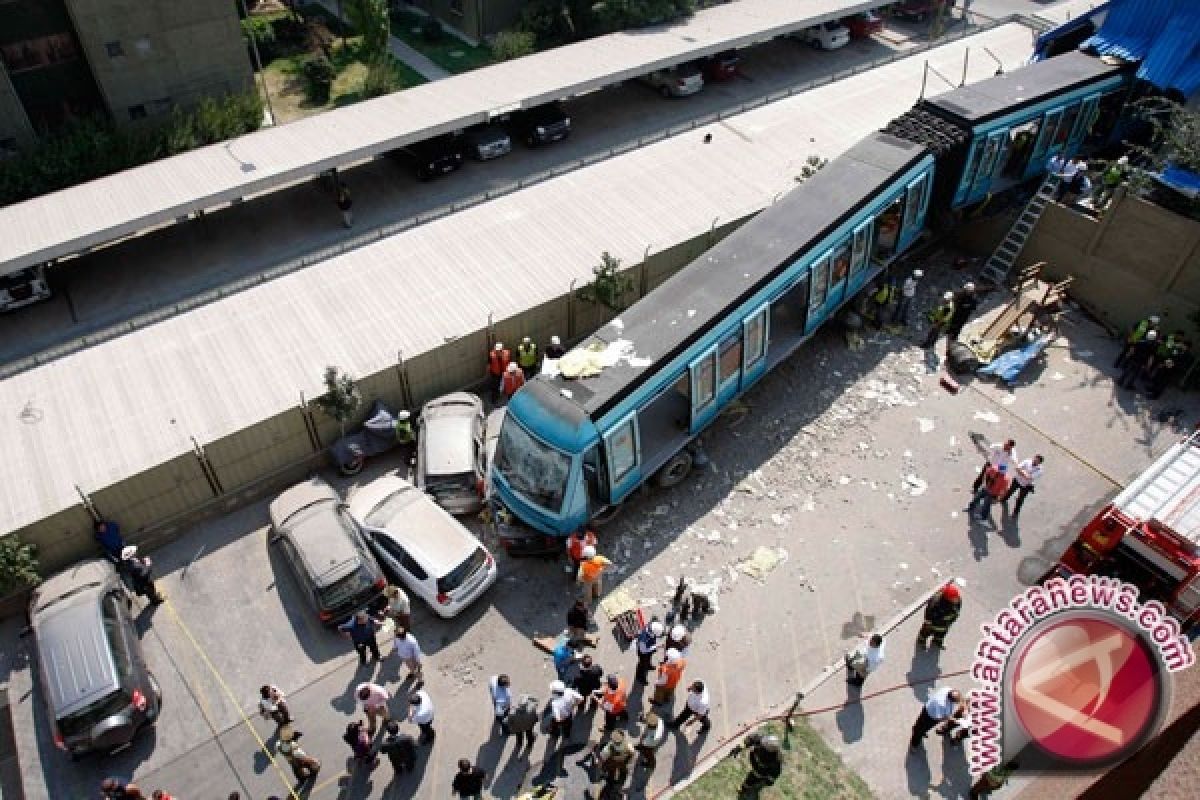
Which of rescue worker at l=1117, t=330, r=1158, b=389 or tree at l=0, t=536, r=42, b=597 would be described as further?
rescue worker at l=1117, t=330, r=1158, b=389

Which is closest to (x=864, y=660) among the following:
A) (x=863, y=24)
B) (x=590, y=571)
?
(x=590, y=571)

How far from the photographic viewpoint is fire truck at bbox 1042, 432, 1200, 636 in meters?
14.2

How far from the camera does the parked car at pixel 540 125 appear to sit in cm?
2917

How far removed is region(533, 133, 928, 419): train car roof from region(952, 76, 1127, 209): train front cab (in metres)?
2.66

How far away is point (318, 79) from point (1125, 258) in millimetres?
30118

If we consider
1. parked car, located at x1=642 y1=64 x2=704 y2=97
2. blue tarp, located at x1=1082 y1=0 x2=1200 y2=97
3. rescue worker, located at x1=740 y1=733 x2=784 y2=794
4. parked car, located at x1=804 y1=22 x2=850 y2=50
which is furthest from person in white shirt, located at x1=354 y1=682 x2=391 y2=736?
parked car, located at x1=804 y1=22 x2=850 y2=50

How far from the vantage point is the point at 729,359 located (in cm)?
1781

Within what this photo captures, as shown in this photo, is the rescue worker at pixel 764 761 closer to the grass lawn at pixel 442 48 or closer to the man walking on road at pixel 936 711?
the man walking on road at pixel 936 711

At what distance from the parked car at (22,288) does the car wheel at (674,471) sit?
681 inches

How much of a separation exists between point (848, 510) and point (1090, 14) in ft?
68.5

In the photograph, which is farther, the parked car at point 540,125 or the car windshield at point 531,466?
the parked car at point 540,125

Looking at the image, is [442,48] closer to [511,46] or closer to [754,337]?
[511,46]

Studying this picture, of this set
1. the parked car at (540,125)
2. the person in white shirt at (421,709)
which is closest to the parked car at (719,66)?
the parked car at (540,125)

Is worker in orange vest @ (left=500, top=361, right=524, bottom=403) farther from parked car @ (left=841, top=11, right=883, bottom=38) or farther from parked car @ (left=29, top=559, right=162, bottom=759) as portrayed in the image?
parked car @ (left=841, top=11, right=883, bottom=38)
